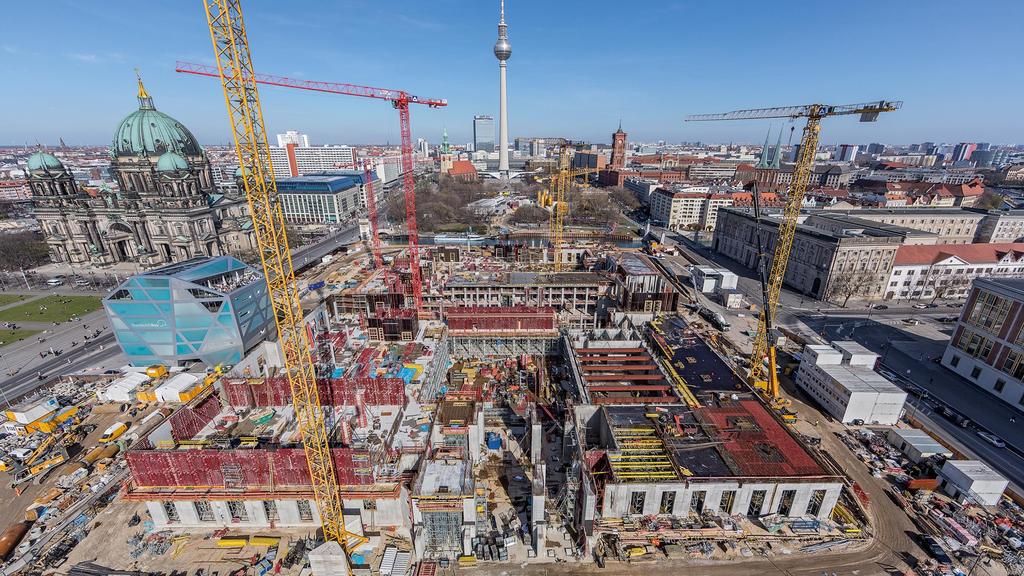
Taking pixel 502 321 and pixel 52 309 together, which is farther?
pixel 52 309

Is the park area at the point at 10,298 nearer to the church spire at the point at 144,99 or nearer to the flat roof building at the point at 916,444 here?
the church spire at the point at 144,99

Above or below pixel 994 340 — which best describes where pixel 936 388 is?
below

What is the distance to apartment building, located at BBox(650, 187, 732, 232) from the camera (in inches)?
4897

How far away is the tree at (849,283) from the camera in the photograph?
70750mm

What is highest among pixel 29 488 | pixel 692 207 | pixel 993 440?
pixel 692 207

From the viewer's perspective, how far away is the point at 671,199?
128125 millimetres

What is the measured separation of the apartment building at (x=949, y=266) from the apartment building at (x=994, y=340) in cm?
2754

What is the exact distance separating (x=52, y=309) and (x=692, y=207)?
14987cm

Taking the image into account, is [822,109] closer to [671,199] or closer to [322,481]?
[322,481]

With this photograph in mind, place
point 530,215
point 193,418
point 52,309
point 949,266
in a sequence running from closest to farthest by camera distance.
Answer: point 193,418 → point 52,309 → point 949,266 → point 530,215

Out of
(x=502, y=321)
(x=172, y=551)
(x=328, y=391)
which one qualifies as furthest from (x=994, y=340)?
(x=172, y=551)

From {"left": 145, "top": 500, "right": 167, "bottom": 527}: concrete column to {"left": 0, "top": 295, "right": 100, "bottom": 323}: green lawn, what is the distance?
55586mm

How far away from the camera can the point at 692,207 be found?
5034 inches

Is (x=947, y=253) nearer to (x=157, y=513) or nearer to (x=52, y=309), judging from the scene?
(x=157, y=513)
